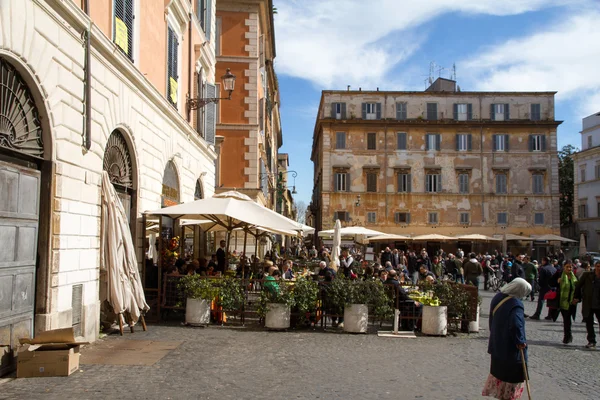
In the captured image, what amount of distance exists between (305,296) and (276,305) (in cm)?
57

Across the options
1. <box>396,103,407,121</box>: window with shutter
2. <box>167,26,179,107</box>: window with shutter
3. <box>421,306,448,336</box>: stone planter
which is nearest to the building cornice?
<box>167,26,179,107</box>: window with shutter

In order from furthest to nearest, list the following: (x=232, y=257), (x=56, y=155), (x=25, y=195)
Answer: (x=232, y=257), (x=56, y=155), (x=25, y=195)

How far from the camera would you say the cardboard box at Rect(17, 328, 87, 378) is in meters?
7.11

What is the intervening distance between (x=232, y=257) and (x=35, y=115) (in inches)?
601

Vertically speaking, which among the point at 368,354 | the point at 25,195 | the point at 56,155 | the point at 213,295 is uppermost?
the point at 56,155

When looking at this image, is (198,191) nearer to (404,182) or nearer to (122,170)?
(122,170)

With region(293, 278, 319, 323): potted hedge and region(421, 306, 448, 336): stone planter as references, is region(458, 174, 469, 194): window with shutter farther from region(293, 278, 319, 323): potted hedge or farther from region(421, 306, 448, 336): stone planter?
region(293, 278, 319, 323): potted hedge

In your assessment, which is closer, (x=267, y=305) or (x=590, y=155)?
(x=267, y=305)

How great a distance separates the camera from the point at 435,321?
11.5 metres

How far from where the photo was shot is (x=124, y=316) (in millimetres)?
10805

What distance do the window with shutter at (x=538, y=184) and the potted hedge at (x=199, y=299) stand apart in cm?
4344

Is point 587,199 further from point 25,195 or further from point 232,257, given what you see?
point 25,195

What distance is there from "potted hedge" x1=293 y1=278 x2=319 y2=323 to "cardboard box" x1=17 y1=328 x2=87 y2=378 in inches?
197

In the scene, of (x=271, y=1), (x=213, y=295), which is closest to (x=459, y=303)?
(x=213, y=295)
